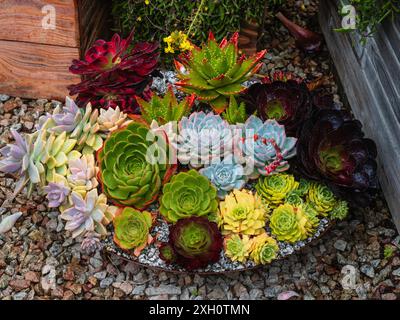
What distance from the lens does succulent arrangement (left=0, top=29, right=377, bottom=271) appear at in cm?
217

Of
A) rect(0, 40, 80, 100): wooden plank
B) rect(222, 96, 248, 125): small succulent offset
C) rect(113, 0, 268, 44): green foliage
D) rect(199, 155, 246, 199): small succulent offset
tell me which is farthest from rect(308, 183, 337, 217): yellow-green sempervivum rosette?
rect(0, 40, 80, 100): wooden plank

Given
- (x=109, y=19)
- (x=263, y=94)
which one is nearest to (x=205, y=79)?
(x=263, y=94)

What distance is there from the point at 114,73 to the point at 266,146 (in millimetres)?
654

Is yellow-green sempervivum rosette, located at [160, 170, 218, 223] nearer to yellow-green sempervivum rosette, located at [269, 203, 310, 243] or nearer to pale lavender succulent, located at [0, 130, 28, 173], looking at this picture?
yellow-green sempervivum rosette, located at [269, 203, 310, 243]

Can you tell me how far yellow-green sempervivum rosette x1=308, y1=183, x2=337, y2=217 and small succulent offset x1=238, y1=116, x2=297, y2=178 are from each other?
→ 14 cm

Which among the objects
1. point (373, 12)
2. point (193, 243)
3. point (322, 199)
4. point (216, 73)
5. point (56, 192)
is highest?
point (373, 12)

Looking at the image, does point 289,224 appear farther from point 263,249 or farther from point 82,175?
point 82,175

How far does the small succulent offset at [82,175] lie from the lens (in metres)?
2.21

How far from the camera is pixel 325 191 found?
89.7 inches

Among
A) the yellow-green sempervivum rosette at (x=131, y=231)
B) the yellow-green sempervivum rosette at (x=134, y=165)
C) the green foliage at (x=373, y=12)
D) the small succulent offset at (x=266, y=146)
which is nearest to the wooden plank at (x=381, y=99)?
the green foliage at (x=373, y=12)

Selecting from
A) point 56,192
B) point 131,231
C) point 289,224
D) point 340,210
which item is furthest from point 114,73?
point 340,210

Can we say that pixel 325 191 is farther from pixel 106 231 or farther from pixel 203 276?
pixel 106 231

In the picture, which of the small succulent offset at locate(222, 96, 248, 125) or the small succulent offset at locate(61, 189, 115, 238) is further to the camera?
the small succulent offset at locate(222, 96, 248, 125)

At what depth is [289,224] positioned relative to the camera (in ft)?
7.14
